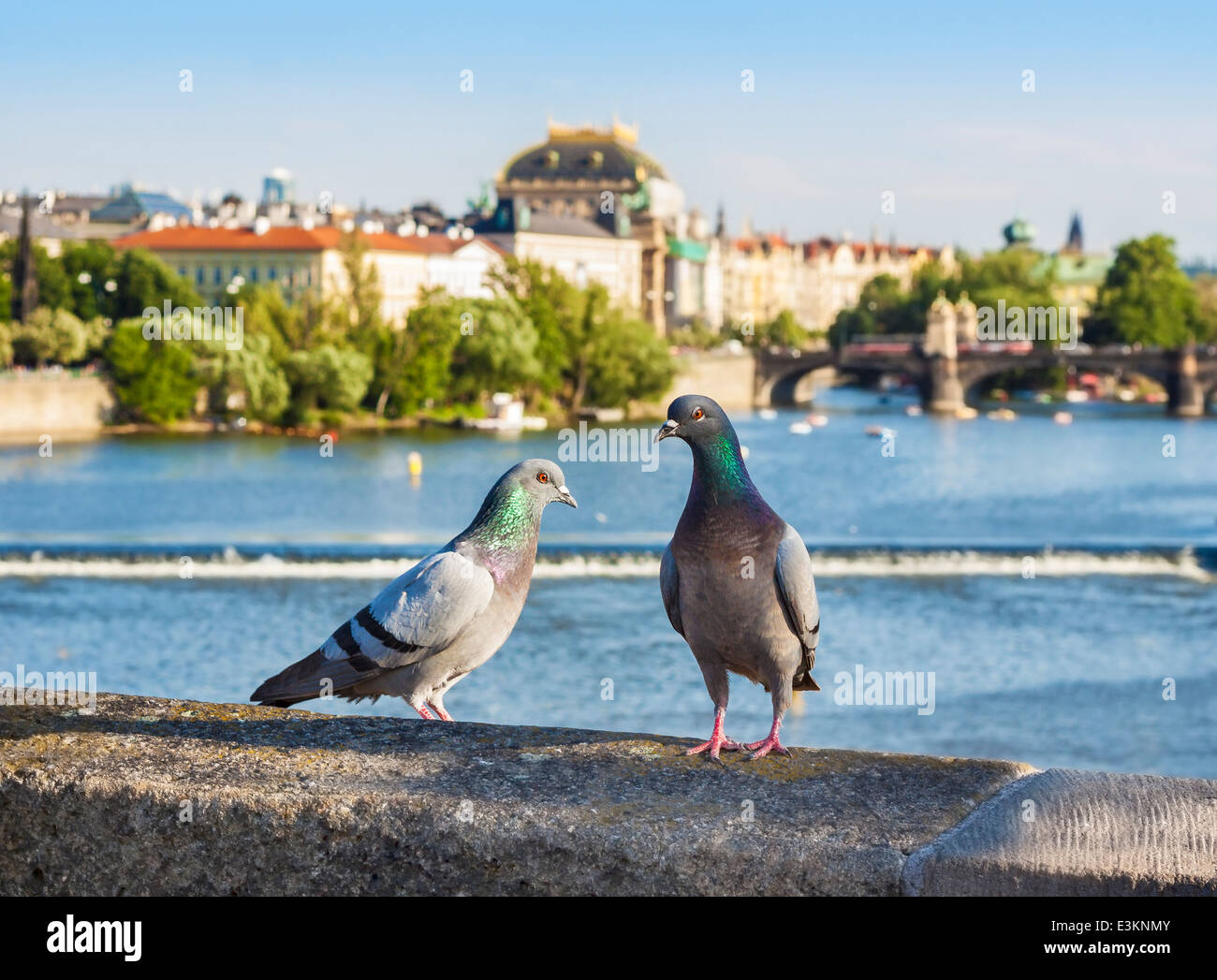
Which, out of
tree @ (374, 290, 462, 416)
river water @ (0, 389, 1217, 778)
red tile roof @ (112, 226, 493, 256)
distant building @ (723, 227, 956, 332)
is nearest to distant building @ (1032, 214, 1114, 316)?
distant building @ (723, 227, 956, 332)

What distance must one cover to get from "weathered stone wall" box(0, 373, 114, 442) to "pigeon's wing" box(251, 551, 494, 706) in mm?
56066

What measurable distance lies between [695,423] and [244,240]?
89928 mm

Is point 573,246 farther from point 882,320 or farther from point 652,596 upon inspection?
point 652,596

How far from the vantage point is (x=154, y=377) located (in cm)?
6231

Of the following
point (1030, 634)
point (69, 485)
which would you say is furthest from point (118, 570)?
point (69, 485)

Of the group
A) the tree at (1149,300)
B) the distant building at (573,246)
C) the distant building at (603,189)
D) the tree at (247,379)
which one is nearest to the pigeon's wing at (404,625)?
the tree at (247,379)

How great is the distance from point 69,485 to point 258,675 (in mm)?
23747

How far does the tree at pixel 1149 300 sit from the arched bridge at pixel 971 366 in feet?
47.8

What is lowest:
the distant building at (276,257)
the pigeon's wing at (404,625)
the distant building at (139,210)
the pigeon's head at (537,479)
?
the pigeon's wing at (404,625)

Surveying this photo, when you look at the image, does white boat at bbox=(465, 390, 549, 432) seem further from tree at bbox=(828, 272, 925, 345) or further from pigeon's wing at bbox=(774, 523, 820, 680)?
pigeon's wing at bbox=(774, 523, 820, 680)

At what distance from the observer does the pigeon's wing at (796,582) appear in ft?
13.5

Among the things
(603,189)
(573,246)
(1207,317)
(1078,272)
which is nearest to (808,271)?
(1078,272)

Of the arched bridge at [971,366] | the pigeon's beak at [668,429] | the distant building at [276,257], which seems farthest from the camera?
the distant building at [276,257]

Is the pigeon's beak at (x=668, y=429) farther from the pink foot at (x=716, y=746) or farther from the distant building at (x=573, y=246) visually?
the distant building at (x=573, y=246)
